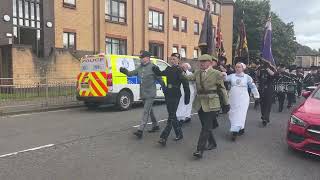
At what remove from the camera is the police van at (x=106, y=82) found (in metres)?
14.2

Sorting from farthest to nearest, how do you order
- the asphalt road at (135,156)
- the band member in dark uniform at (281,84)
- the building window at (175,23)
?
the building window at (175,23) → the band member in dark uniform at (281,84) → the asphalt road at (135,156)

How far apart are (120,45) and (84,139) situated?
21963 mm

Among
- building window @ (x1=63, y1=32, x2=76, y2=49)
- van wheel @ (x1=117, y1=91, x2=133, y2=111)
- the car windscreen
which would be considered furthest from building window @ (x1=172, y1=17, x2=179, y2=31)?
the car windscreen

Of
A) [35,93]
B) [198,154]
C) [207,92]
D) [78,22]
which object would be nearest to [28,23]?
[78,22]

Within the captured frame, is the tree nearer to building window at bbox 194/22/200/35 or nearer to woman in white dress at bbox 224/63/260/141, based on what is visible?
building window at bbox 194/22/200/35

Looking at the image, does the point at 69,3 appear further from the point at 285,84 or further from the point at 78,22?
the point at 285,84

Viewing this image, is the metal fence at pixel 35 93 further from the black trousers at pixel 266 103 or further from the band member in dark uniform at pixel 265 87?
the black trousers at pixel 266 103

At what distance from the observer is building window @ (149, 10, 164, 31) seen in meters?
34.0

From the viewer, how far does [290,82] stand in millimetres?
15242

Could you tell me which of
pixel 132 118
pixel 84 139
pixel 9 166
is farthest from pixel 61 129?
pixel 9 166

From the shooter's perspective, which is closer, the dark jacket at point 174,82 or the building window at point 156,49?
the dark jacket at point 174,82

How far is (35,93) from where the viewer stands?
15367 mm

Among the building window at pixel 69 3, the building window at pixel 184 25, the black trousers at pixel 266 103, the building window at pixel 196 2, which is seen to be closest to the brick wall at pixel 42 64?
the building window at pixel 69 3

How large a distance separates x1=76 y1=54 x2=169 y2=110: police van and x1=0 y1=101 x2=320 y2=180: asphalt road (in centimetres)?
306
